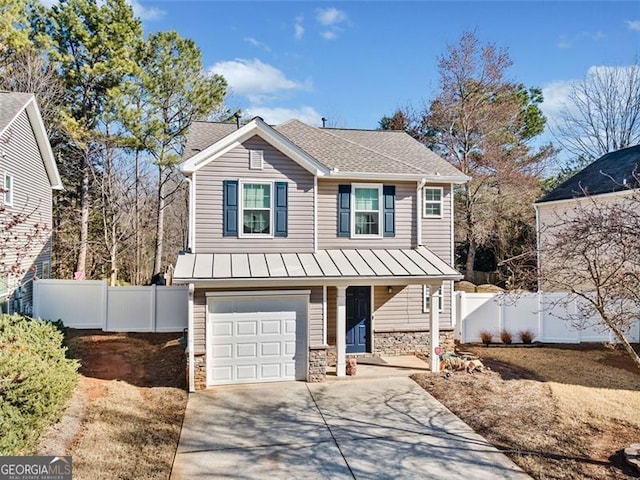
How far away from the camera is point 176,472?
6.50 meters

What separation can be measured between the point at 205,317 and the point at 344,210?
5.17 meters

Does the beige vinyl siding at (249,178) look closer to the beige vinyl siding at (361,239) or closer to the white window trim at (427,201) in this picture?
the beige vinyl siding at (361,239)

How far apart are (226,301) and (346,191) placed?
4.94 meters

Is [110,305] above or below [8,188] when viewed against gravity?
below

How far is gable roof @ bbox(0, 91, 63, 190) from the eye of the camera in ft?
44.1

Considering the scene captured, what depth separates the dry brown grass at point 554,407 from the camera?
6.87 meters

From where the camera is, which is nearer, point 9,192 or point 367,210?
point 367,210

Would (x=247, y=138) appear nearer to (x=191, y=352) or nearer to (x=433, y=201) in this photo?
(x=191, y=352)

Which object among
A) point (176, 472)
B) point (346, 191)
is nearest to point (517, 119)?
point (346, 191)

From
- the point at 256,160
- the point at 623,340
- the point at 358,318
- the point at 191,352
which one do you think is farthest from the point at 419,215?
the point at 191,352

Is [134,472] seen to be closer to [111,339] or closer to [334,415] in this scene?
[334,415]

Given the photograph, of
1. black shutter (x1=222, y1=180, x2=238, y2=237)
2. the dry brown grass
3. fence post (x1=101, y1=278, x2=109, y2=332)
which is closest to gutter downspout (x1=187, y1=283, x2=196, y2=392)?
black shutter (x1=222, y1=180, x2=238, y2=237)

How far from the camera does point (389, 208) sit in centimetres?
1302

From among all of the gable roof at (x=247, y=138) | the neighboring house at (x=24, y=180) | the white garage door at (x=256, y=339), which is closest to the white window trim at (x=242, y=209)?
the gable roof at (x=247, y=138)
